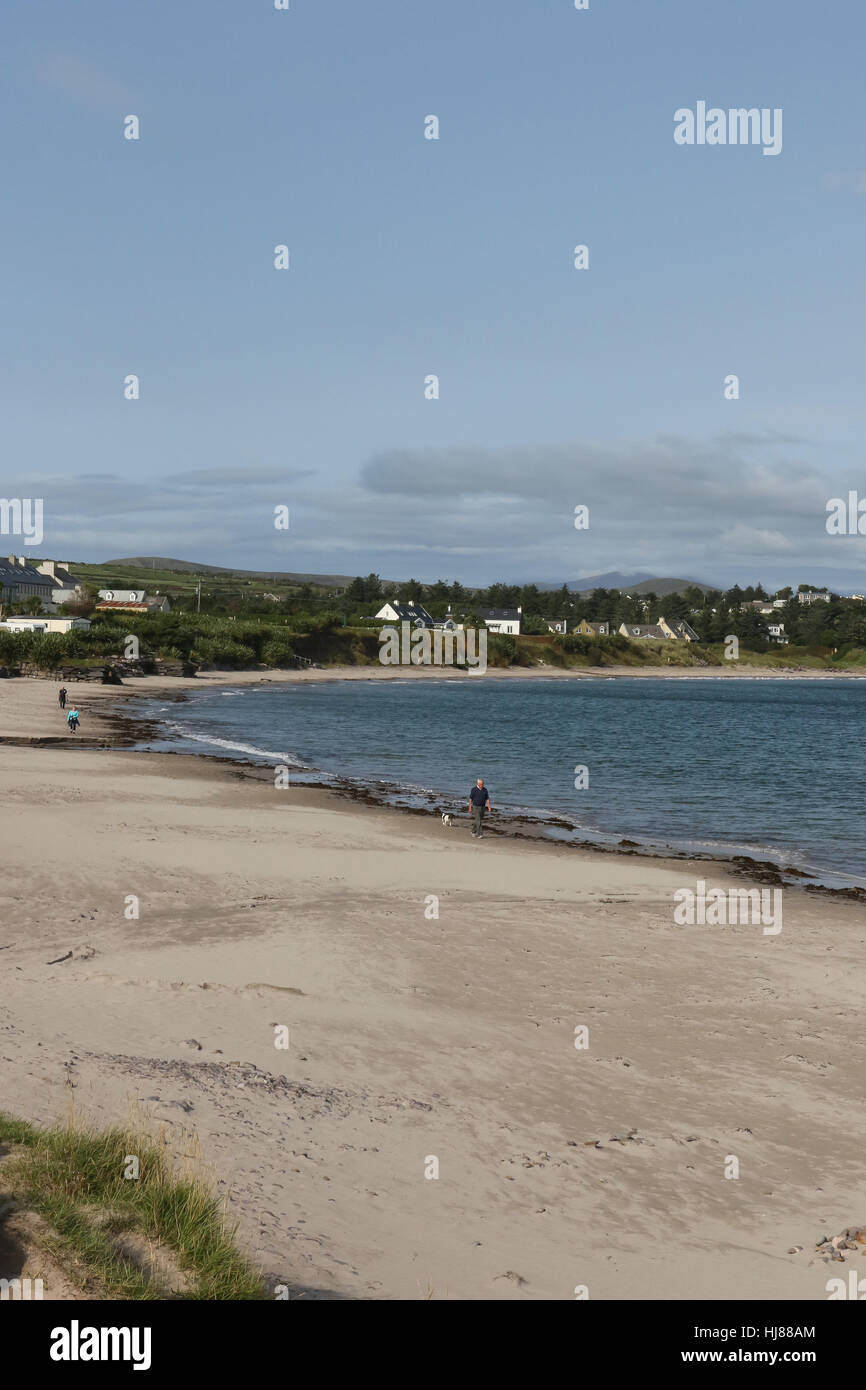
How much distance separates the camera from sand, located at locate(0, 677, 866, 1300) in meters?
8.43

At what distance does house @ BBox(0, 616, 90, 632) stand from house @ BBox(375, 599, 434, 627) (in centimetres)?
6363

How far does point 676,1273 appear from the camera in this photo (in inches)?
323

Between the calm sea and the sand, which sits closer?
the sand

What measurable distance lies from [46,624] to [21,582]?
39859 millimetres

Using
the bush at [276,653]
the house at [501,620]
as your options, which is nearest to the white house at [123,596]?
the bush at [276,653]

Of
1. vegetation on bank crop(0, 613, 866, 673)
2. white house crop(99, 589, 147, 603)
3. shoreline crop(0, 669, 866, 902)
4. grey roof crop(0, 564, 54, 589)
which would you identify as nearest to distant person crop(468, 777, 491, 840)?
shoreline crop(0, 669, 866, 902)

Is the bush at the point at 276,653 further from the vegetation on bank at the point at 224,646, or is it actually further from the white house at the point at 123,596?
the white house at the point at 123,596

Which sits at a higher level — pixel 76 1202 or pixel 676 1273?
pixel 76 1202

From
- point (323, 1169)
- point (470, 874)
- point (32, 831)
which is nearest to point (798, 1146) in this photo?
point (323, 1169)

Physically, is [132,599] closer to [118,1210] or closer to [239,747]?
[239,747]

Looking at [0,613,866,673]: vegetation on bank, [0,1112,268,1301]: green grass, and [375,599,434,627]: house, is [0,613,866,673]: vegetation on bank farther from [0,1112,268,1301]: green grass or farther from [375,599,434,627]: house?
[0,1112,268,1301]: green grass

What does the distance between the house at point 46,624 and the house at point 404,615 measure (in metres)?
63.6
